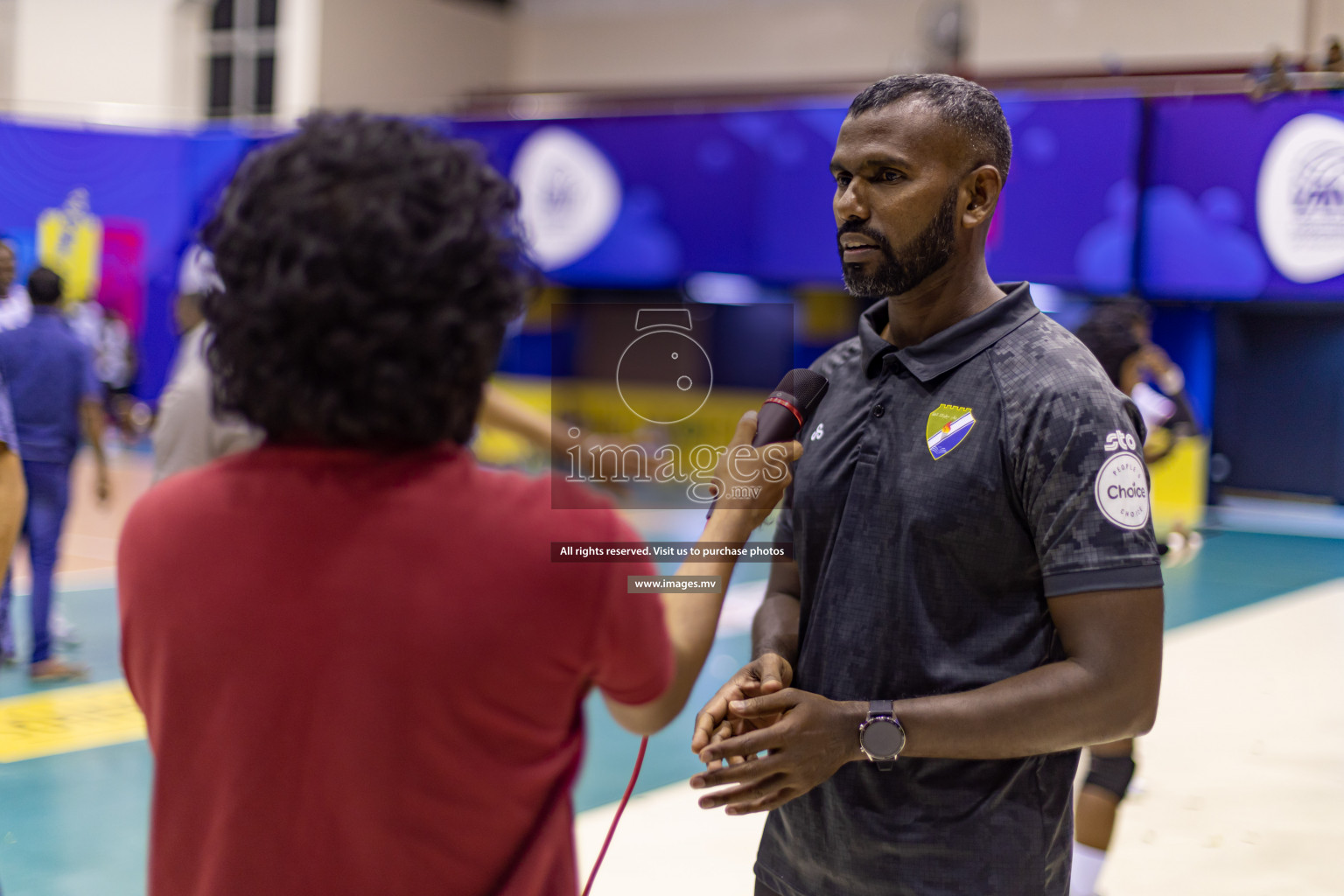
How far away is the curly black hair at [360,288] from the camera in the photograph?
1.05m

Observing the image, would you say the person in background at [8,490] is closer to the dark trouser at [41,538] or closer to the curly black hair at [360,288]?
the curly black hair at [360,288]

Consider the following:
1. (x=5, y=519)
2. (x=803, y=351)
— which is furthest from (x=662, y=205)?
(x=5, y=519)

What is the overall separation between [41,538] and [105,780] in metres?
1.86

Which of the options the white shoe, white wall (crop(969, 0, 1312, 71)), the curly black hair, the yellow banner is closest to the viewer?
the curly black hair

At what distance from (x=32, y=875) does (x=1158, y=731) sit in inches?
180

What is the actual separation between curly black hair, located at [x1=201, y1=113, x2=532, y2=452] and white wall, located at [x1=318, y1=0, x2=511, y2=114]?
55.9 feet

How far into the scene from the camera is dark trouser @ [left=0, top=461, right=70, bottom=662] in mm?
5758

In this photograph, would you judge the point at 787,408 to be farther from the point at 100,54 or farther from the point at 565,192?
the point at 100,54

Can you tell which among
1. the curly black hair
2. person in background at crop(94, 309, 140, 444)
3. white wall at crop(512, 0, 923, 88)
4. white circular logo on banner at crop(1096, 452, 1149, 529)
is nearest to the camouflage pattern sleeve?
white circular logo on banner at crop(1096, 452, 1149, 529)

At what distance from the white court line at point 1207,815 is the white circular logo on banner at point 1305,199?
5.66 metres

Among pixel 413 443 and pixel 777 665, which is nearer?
pixel 413 443

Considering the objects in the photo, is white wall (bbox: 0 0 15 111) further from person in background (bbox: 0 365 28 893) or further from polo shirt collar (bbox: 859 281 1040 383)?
polo shirt collar (bbox: 859 281 1040 383)

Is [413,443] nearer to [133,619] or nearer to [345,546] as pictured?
[345,546]

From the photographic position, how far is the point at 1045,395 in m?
1.54
